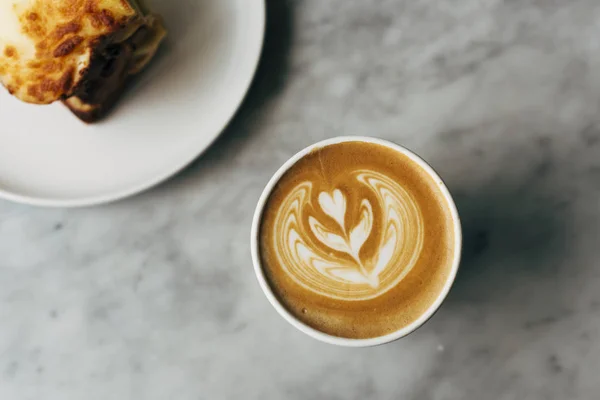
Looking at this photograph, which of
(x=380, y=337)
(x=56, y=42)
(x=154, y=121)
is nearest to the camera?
(x=380, y=337)

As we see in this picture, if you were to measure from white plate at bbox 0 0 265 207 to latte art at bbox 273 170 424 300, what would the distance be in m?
0.24

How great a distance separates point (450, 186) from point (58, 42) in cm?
67

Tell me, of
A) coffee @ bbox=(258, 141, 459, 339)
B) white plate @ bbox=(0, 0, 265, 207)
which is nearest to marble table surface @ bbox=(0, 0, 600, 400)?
white plate @ bbox=(0, 0, 265, 207)

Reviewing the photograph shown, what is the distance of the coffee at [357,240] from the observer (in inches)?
32.5

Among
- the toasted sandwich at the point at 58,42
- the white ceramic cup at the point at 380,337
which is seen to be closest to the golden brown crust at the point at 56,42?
the toasted sandwich at the point at 58,42

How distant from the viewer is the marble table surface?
1043mm

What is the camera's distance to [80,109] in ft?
3.27

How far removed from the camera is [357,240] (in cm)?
84

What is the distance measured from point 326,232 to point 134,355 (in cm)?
46

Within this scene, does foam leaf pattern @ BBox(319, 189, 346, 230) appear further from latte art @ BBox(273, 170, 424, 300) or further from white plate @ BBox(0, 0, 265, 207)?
white plate @ BBox(0, 0, 265, 207)

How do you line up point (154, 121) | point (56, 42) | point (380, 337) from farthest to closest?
point (154, 121), point (56, 42), point (380, 337)

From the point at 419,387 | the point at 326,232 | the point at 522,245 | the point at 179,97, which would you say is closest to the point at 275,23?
the point at 179,97

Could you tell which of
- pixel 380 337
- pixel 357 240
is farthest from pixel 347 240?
pixel 380 337

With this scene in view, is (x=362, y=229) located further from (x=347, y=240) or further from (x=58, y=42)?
(x=58, y=42)
